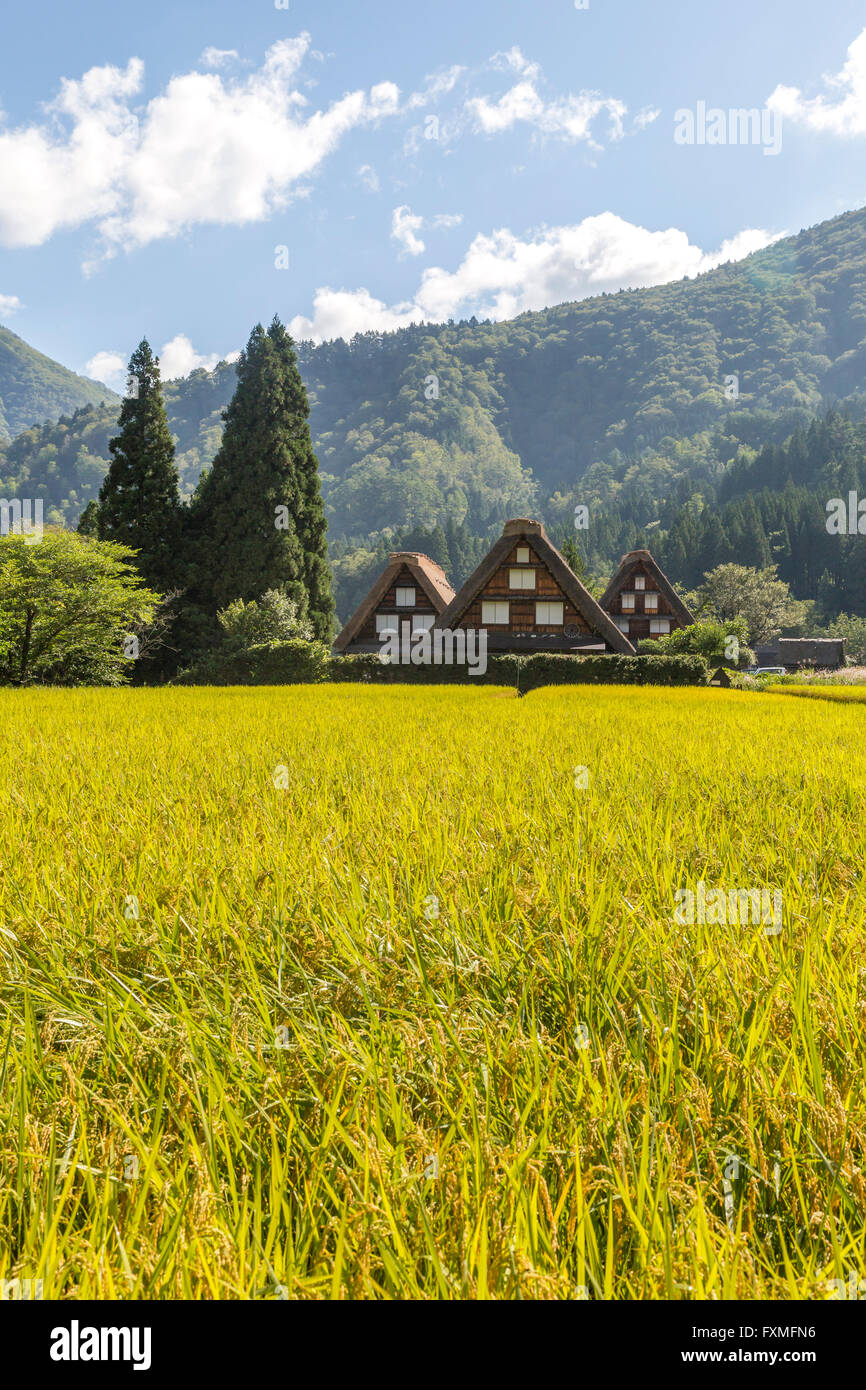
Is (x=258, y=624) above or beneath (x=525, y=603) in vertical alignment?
beneath

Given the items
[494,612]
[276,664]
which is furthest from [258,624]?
[494,612]

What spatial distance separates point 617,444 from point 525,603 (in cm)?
16762

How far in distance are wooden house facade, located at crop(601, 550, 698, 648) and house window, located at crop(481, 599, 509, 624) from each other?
1762cm

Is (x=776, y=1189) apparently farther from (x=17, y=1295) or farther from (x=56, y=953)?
(x=56, y=953)

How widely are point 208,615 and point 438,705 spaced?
22.5 m

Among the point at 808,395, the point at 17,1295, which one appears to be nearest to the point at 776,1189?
the point at 17,1295

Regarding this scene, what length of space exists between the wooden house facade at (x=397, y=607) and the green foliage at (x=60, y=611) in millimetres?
11335

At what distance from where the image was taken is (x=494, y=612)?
2767 cm

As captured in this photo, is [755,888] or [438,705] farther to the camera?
[438,705]

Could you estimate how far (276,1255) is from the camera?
0.81 metres

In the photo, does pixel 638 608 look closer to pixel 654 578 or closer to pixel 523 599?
pixel 654 578

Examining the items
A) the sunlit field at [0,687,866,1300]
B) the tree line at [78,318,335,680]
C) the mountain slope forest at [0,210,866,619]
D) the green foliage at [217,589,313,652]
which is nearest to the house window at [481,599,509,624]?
the green foliage at [217,589,313,652]
